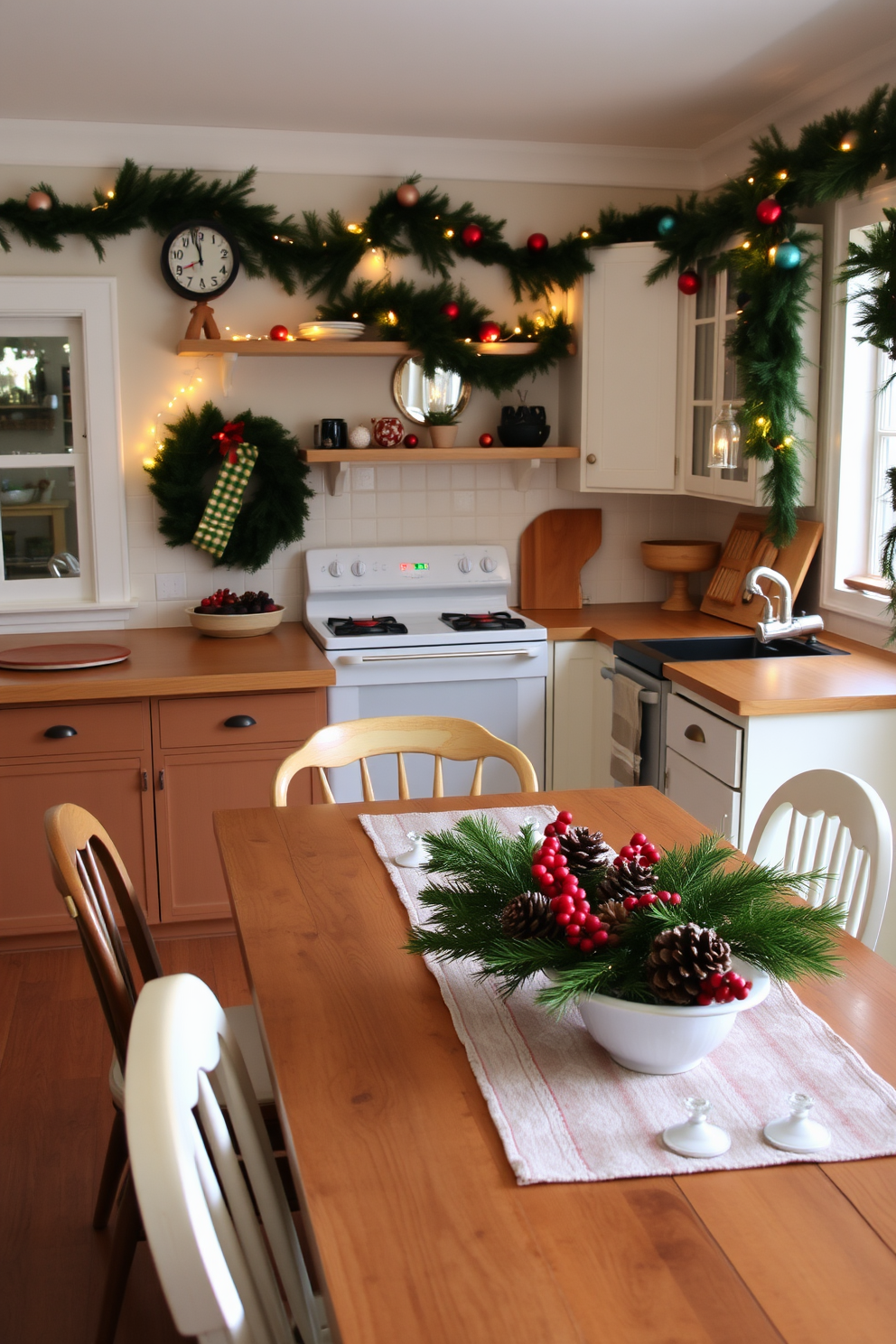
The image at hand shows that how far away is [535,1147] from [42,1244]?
5.04 feet

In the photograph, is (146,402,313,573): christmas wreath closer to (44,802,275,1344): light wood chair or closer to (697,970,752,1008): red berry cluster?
(44,802,275,1344): light wood chair

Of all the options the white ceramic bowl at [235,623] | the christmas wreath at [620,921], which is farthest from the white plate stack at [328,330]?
the christmas wreath at [620,921]

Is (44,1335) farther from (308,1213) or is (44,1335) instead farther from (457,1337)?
(457,1337)

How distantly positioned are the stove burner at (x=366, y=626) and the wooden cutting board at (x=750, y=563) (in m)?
1.12

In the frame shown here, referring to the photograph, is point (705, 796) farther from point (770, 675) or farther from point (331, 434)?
point (331, 434)

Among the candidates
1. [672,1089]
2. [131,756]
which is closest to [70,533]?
[131,756]

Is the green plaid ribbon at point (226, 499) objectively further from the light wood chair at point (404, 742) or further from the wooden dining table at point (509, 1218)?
the wooden dining table at point (509, 1218)

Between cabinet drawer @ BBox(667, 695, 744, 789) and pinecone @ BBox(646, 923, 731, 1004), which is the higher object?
pinecone @ BBox(646, 923, 731, 1004)

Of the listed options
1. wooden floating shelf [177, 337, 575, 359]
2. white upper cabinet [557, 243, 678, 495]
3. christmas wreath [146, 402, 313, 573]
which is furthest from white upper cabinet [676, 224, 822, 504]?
christmas wreath [146, 402, 313, 573]

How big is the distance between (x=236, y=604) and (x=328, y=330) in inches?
37.9

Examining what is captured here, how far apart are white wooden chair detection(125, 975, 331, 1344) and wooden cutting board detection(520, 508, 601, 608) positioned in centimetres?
325

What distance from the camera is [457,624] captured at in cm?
400

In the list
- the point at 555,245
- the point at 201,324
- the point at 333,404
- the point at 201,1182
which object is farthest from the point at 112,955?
the point at 555,245

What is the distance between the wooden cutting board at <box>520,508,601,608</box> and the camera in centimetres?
443
